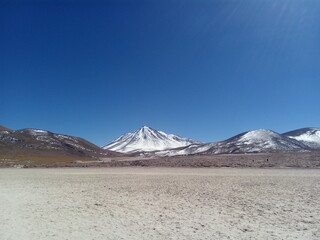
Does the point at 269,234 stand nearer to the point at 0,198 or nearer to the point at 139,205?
the point at 139,205

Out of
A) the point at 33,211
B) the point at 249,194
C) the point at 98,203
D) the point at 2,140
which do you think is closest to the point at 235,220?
the point at 249,194

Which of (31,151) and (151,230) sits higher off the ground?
(31,151)

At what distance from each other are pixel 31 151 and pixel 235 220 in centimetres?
13664

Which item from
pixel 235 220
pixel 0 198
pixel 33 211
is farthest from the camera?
pixel 0 198

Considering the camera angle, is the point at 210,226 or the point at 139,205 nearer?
the point at 210,226

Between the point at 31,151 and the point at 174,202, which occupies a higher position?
the point at 31,151

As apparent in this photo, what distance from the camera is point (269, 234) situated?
7.13 meters

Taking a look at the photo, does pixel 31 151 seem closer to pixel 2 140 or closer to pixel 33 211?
pixel 2 140

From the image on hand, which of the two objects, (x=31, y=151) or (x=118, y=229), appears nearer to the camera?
(x=118, y=229)

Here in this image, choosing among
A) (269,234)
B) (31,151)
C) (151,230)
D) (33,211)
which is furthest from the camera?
(31,151)

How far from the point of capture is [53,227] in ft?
26.6

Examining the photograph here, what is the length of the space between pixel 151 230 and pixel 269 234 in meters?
3.59

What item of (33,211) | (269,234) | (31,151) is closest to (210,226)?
(269,234)

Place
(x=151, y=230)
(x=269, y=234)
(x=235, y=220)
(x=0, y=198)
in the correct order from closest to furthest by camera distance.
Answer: (x=269, y=234)
(x=151, y=230)
(x=235, y=220)
(x=0, y=198)
